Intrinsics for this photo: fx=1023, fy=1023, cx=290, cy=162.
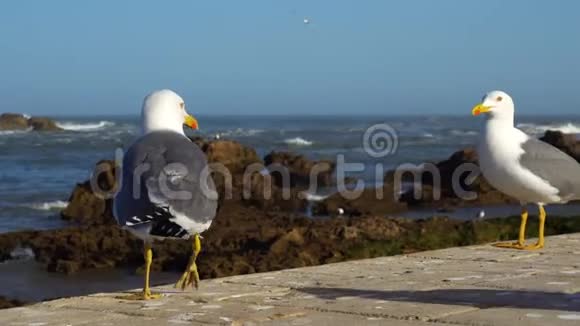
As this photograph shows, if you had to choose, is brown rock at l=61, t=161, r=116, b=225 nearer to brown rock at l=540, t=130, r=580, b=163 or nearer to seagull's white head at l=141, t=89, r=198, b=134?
seagull's white head at l=141, t=89, r=198, b=134

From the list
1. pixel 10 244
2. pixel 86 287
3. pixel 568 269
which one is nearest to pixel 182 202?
pixel 568 269

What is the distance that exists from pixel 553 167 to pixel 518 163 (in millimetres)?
411

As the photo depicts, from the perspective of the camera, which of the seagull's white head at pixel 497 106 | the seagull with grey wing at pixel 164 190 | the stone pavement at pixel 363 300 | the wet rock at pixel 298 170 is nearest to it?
the stone pavement at pixel 363 300

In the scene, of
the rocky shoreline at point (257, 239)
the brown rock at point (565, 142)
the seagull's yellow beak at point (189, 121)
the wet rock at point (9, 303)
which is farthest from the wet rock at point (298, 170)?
the seagull's yellow beak at point (189, 121)

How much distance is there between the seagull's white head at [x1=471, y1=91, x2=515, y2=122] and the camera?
8422mm

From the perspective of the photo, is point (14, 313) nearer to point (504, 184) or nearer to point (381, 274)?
point (381, 274)

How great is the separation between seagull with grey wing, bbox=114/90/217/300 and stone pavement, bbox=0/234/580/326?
43 centimetres

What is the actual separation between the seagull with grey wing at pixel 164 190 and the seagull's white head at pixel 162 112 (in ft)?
0.46

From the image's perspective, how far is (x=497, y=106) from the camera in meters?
8.47

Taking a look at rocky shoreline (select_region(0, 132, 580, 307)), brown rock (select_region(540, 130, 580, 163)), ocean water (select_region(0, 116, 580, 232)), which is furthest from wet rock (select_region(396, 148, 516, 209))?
brown rock (select_region(540, 130, 580, 163))

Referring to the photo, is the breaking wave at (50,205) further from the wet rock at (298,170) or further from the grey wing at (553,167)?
the grey wing at (553,167)

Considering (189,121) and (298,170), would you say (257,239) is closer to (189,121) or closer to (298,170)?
(189,121)

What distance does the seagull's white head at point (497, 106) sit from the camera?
8.42 metres

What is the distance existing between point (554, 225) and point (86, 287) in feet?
18.3
